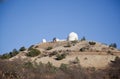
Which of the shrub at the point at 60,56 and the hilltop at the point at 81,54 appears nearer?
the hilltop at the point at 81,54

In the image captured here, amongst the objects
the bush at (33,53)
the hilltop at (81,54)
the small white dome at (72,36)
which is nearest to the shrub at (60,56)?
the hilltop at (81,54)

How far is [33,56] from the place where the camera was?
5044cm

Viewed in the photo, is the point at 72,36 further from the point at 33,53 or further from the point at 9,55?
the point at 9,55

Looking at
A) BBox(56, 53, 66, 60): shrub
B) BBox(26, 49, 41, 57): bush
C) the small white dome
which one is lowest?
BBox(56, 53, 66, 60): shrub

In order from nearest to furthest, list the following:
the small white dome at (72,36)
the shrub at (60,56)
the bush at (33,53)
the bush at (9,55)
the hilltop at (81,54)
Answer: the hilltop at (81,54)
the shrub at (60,56)
the bush at (9,55)
the bush at (33,53)
the small white dome at (72,36)

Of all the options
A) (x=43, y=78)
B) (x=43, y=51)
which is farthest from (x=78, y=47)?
(x=43, y=78)

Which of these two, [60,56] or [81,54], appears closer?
[60,56]

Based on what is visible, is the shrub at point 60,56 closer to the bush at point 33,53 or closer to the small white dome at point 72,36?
the bush at point 33,53

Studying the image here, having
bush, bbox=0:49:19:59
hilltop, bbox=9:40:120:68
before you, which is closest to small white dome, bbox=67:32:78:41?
hilltop, bbox=9:40:120:68

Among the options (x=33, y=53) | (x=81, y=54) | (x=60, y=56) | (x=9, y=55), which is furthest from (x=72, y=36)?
(x=60, y=56)

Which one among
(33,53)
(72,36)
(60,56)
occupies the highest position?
(72,36)

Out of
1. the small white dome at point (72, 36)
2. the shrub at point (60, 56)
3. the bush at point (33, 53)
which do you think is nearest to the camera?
the shrub at point (60, 56)

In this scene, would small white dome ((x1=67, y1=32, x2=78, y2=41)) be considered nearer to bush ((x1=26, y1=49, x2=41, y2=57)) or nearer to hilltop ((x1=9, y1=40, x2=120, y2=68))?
hilltop ((x1=9, y1=40, x2=120, y2=68))

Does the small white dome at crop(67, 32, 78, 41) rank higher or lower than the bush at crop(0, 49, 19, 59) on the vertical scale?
higher
